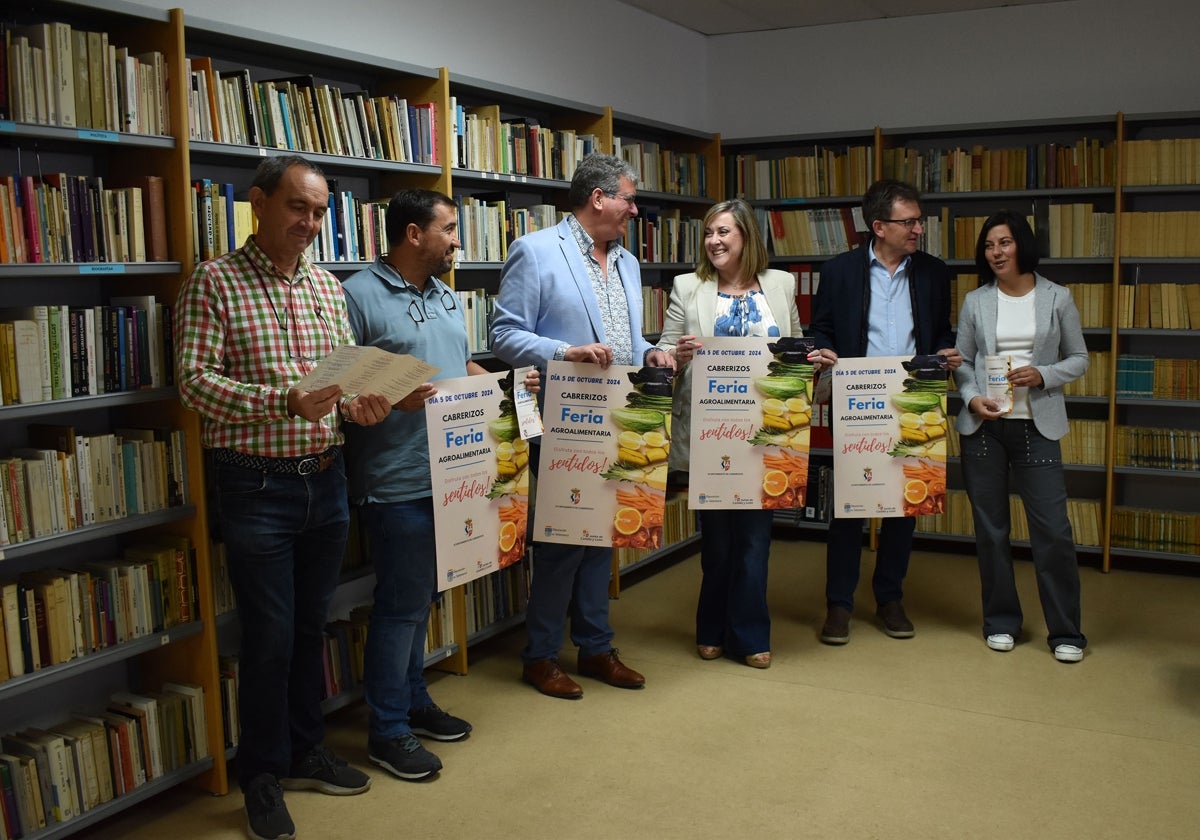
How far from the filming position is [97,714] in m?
3.17

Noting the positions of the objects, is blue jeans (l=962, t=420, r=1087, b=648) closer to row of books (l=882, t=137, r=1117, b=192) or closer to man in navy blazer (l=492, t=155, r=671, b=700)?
man in navy blazer (l=492, t=155, r=671, b=700)

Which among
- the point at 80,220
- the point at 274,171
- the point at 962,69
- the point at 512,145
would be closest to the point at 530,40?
the point at 512,145

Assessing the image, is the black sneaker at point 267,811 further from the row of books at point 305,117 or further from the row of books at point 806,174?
the row of books at point 806,174

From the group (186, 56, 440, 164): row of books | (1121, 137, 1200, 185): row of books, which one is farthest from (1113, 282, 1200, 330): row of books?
(186, 56, 440, 164): row of books

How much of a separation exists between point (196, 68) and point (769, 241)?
3956 millimetres

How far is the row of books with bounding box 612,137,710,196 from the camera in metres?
5.57

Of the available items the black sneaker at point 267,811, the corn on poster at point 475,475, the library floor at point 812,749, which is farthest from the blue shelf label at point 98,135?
the library floor at point 812,749

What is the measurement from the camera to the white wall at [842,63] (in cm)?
527

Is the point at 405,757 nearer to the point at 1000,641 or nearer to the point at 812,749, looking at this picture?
the point at 812,749

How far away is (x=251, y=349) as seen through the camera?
2883 mm

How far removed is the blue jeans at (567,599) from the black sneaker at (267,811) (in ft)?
4.01

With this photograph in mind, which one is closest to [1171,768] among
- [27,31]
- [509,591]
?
[509,591]

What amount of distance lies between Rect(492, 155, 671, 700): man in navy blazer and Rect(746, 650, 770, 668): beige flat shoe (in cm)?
48

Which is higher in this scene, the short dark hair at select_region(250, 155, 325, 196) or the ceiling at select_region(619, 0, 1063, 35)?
the ceiling at select_region(619, 0, 1063, 35)
